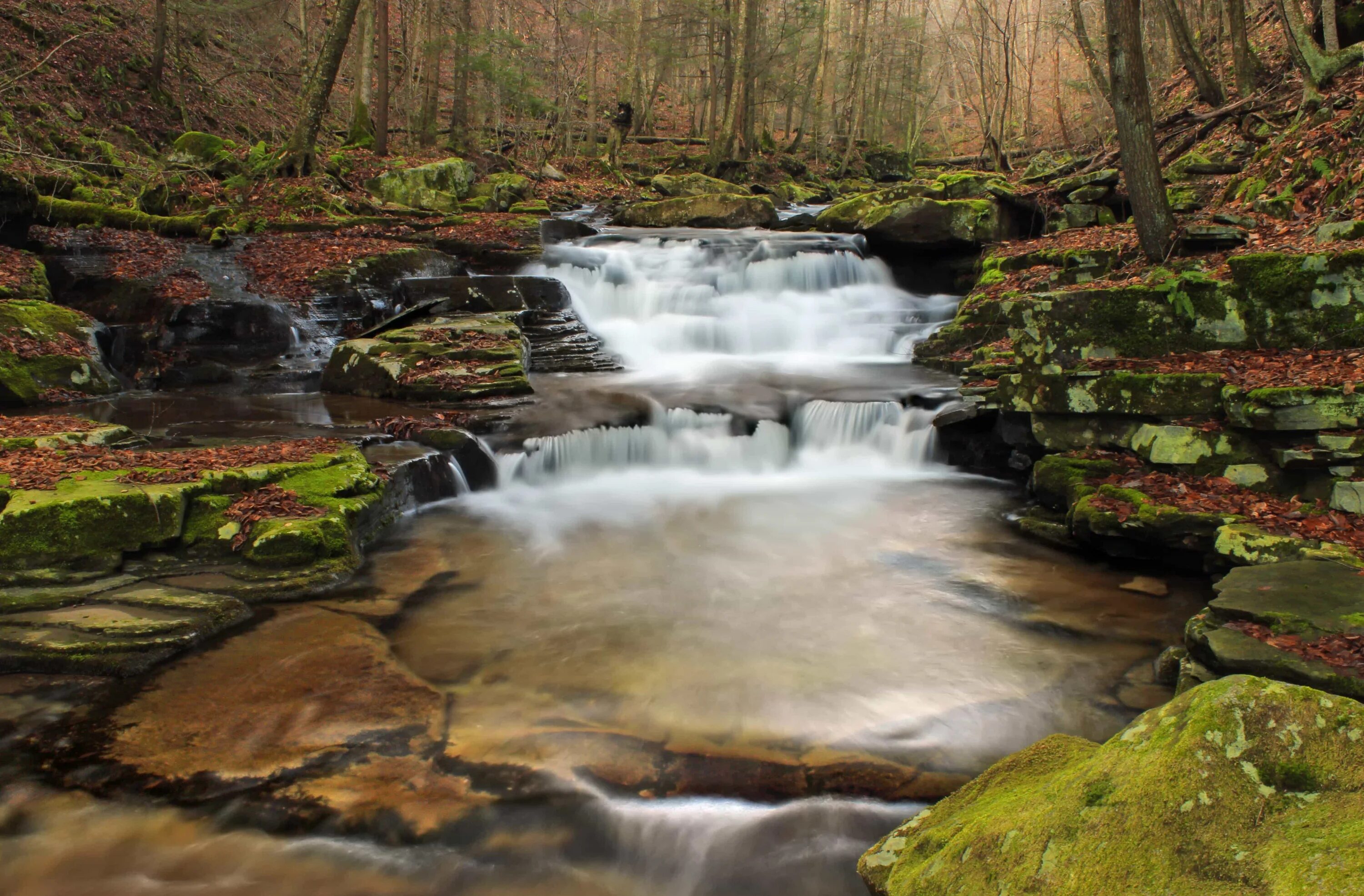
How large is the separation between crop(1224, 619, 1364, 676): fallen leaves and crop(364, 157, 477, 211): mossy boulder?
1683 cm

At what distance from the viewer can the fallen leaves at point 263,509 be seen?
581 cm

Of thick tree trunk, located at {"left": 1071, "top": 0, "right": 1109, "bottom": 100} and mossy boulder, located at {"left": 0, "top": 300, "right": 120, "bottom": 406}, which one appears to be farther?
thick tree trunk, located at {"left": 1071, "top": 0, "right": 1109, "bottom": 100}

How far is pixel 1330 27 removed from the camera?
10.6 meters

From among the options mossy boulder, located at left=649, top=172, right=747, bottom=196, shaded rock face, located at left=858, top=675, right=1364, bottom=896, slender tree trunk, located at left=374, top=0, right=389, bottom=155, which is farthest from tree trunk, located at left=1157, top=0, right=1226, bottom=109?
slender tree trunk, located at left=374, top=0, right=389, bottom=155

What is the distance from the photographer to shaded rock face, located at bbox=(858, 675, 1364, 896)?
1883 millimetres

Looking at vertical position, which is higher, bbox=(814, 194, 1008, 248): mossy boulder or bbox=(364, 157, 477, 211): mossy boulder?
bbox=(364, 157, 477, 211): mossy boulder

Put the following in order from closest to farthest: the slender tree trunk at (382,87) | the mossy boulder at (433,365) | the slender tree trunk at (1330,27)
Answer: the mossy boulder at (433,365), the slender tree trunk at (1330,27), the slender tree trunk at (382,87)

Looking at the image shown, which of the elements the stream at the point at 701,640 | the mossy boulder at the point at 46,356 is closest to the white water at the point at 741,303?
the stream at the point at 701,640

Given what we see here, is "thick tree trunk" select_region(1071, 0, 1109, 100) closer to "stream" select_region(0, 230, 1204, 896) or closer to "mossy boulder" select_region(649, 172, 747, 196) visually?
"stream" select_region(0, 230, 1204, 896)

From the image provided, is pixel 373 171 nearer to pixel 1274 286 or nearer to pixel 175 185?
pixel 175 185

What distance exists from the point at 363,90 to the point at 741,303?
44.4 ft

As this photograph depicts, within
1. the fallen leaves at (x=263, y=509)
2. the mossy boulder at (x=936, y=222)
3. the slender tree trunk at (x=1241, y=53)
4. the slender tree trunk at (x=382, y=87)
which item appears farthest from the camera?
the slender tree trunk at (x=382, y=87)

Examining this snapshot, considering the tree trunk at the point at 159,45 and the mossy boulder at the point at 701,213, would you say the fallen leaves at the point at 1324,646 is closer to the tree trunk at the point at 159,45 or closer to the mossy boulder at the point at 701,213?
the mossy boulder at the point at 701,213

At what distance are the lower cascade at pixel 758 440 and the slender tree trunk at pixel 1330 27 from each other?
7273mm
